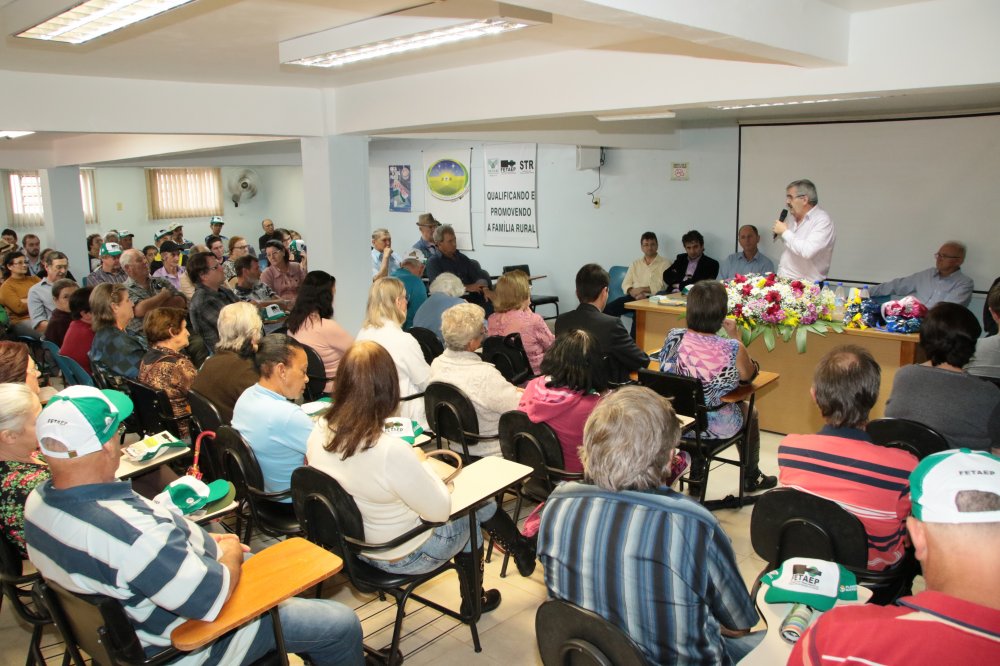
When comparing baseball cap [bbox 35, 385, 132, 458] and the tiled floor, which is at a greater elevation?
baseball cap [bbox 35, 385, 132, 458]

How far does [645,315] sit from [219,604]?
463 cm

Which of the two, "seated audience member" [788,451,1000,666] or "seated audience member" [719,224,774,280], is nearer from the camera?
"seated audience member" [788,451,1000,666]

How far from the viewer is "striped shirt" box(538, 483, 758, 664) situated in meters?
1.68

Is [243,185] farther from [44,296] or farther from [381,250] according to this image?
[44,296]

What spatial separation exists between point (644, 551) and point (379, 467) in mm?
1025

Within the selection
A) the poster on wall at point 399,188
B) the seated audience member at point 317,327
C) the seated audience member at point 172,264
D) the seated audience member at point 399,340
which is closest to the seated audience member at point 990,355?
the seated audience member at point 399,340

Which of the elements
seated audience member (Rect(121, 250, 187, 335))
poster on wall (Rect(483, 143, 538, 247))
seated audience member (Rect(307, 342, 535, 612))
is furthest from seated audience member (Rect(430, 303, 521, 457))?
poster on wall (Rect(483, 143, 538, 247))

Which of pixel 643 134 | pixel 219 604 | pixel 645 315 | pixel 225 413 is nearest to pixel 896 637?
pixel 219 604

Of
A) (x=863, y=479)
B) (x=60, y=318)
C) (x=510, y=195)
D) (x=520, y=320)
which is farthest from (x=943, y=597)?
(x=510, y=195)

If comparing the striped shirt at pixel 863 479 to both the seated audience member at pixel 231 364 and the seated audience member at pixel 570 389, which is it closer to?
the seated audience member at pixel 570 389

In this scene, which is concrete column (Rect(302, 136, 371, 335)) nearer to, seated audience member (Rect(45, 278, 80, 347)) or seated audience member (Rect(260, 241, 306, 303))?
seated audience member (Rect(260, 241, 306, 303))

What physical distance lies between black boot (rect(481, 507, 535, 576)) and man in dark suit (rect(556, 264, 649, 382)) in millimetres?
1285

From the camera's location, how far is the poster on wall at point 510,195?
34.5 ft

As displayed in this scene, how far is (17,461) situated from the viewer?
Answer: 2398mm
